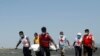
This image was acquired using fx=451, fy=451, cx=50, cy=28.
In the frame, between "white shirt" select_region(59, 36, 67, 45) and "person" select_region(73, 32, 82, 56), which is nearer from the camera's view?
"person" select_region(73, 32, 82, 56)

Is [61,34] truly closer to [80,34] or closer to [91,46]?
[80,34]

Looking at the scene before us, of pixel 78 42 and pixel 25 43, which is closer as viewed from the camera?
pixel 25 43

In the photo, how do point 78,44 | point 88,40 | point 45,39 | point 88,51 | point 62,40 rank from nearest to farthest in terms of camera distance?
point 45,39 → point 88,40 → point 88,51 → point 78,44 → point 62,40

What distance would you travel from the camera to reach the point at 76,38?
31984 millimetres

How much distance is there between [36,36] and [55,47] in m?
7.83

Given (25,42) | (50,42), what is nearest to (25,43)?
(25,42)

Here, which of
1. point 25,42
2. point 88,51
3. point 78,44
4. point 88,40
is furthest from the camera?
point 78,44

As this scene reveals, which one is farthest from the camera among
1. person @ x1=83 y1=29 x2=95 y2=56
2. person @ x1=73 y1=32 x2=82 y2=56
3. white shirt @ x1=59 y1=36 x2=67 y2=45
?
white shirt @ x1=59 y1=36 x2=67 y2=45

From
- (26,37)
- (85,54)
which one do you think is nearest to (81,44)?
(85,54)

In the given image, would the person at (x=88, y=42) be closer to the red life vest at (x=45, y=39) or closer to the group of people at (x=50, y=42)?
the group of people at (x=50, y=42)

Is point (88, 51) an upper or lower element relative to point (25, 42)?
lower

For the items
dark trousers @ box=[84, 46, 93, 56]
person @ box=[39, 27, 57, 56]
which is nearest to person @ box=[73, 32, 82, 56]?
dark trousers @ box=[84, 46, 93, 56]

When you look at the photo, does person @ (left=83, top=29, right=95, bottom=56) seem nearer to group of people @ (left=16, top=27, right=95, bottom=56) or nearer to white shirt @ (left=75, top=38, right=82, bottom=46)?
group of people @ (left=16, top=27, right=95, bottom=56)

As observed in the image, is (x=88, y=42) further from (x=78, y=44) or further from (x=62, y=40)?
(x=62, y=40)
